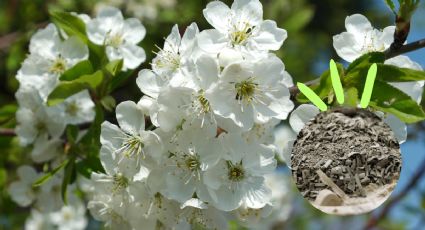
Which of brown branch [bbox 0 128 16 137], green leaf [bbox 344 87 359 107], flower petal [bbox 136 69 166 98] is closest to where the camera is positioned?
green leaf [bbox 344 87 359 107]

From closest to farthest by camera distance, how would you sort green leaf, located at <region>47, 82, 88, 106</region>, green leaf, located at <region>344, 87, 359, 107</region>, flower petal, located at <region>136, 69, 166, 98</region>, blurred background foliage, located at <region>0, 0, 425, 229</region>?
green leaf, located at <region>344, 87, 359, 107</region> < flower petal, located at <region>136, 69, 166, 98</region> < green leaf, located at <region>47, 82, 88, 106</region> < blurred background foliage, located at <region>0, 0, 425, 229</region>

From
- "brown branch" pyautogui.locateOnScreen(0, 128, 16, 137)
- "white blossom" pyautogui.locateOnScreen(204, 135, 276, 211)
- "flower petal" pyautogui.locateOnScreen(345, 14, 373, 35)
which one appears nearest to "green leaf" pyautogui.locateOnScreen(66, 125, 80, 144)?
"brown branch" pyautogui.locateOnScreen(0, 128, 16, 137)

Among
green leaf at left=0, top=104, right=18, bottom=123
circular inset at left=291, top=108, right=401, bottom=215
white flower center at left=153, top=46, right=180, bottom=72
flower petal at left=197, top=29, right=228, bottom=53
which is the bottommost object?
green leaf at left=0, top=104, right=18, bottom=123

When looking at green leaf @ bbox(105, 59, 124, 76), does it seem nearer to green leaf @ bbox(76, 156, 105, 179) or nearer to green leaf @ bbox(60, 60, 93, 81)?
green leaf @ bbox(60, 60, 93, 81)

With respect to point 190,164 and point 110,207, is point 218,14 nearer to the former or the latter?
point 190,164

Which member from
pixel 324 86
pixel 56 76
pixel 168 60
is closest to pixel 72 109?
pixel 56 76

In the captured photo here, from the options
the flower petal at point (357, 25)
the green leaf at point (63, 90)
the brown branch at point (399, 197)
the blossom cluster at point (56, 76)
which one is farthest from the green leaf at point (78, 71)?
the brown branch at point (399, 197)

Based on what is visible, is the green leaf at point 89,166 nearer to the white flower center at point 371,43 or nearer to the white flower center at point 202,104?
the white flower center at point 202,104

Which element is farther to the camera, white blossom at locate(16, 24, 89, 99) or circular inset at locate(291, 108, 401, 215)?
white blossom at locate(16, 24, 89, 99)

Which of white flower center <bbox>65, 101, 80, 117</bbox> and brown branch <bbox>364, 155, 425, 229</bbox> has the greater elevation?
white flower center <bbox>65, 101, 80, 117</bbox>

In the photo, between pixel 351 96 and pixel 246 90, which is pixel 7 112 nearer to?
pixel 246 90
